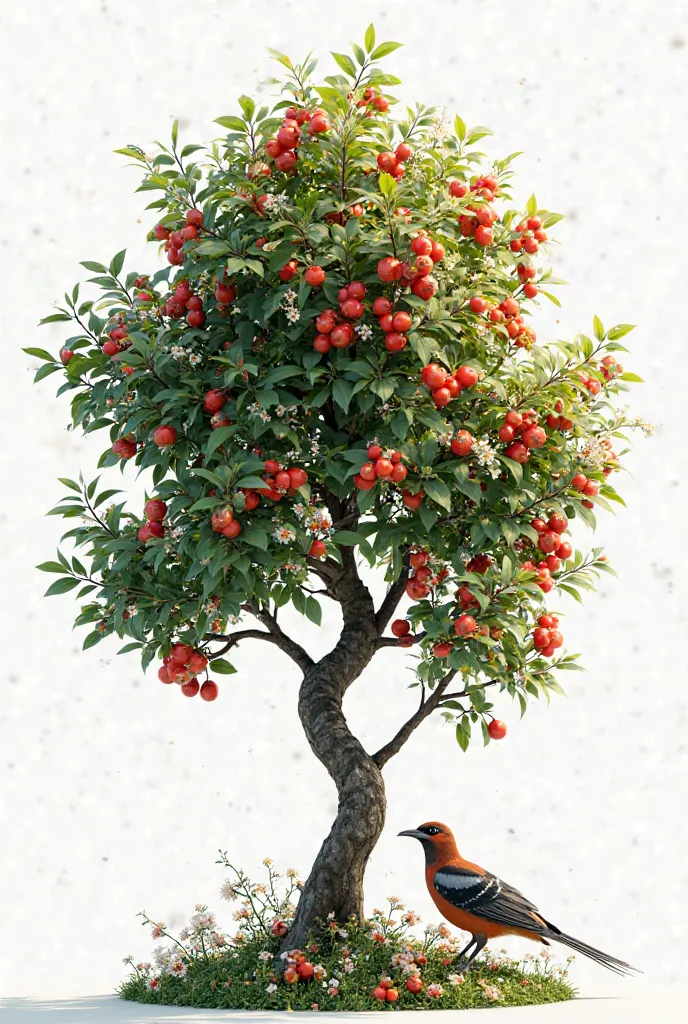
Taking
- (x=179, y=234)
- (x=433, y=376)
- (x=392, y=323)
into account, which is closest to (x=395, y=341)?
(x=392, y=323)

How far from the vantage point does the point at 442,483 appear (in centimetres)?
513

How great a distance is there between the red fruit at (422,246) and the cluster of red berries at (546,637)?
1.73 meters

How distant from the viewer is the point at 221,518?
491 centimetres

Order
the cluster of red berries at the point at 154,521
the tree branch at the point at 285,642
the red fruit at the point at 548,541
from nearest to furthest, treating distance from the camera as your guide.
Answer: the cluster of red berries at the point at 154,521 < the red fruit at the point at 548,541 < the tree branch at the point at 285,642

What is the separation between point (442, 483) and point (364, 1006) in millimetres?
2344

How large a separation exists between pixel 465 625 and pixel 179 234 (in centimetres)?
210

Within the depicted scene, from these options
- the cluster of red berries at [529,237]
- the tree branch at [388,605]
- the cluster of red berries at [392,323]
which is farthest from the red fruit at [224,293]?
the tree branch at [388,605]

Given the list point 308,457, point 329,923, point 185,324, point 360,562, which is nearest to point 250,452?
point 308,457

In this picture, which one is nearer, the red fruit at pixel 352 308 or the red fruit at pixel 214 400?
the red fruit at pixel 352 308

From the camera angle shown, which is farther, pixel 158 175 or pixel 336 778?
pixel 336 778

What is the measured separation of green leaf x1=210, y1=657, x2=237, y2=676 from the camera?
18.5 feet

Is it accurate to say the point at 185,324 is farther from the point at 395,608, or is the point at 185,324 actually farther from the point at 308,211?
the point at 395,608

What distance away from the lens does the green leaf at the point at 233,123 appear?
5289mm

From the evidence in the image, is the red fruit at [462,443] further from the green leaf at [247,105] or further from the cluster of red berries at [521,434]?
the green leaf at [247,105]
